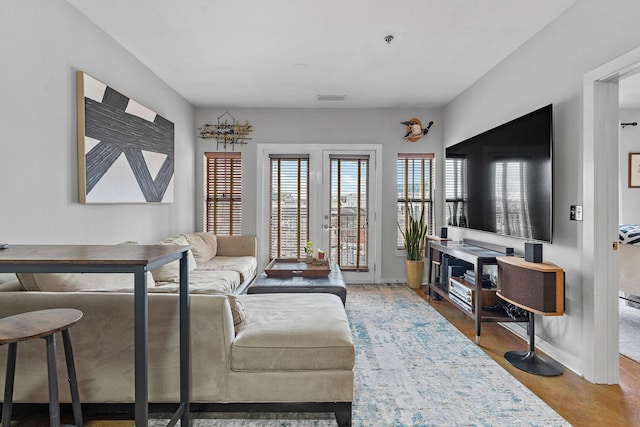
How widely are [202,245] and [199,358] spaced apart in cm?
297

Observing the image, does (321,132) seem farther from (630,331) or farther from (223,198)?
(630,331)

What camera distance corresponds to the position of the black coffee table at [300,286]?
11.0 ft

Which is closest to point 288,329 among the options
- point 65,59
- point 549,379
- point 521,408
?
point 521,408

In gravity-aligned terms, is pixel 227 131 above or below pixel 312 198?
above

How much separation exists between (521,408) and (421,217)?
3.41 meters

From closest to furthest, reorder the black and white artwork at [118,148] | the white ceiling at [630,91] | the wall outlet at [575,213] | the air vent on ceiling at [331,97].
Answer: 1. the wall outlet at [575,213]
2. the black and white artwork at [118,148]
3. the white ceiling at [630,91]
4. the air vent on ceiling at [331,97]

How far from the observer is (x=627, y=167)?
538 cm

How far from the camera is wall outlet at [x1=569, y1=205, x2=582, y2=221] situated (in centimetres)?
258

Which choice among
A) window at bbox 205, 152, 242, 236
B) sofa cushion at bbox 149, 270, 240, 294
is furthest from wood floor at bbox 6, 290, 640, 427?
window at bbox 205, 152, 242, 236

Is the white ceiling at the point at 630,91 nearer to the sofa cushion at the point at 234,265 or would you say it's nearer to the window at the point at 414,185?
the window at the point at 414,185

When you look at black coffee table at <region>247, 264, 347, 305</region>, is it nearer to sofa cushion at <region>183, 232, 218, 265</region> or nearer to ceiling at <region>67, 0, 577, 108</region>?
sofa cushion at <region>183, 232, 218, 265</region>

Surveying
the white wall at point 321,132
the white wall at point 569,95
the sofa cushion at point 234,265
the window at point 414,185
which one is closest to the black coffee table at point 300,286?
the sofa cushion at point 234,265

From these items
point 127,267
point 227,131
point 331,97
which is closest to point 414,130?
point 331,97

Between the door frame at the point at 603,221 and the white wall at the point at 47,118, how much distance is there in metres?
3.52
